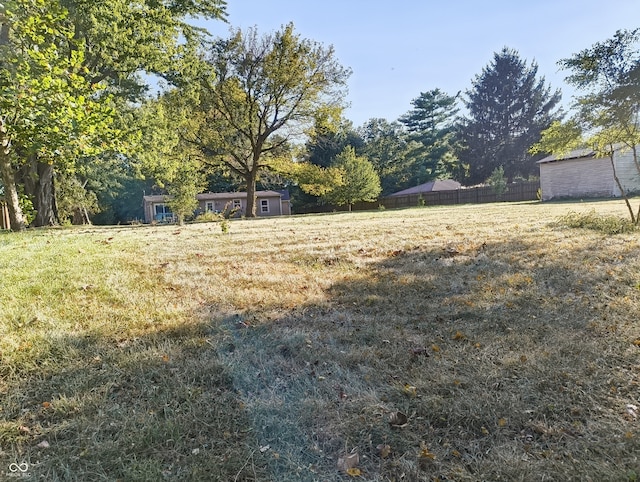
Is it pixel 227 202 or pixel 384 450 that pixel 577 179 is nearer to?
pixel 384 450

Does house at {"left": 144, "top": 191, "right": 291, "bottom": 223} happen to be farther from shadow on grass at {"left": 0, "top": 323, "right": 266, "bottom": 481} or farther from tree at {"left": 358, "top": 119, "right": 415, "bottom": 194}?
shadow on grass at {"left": 0, "top": 323, "right": 266, "bottom": 481}

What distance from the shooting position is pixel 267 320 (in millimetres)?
2865

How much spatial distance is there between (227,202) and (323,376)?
122 ft

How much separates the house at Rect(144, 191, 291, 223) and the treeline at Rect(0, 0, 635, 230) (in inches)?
82.1

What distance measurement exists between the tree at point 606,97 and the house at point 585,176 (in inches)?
632

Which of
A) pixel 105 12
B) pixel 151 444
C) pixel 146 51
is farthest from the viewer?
pixel 146 51

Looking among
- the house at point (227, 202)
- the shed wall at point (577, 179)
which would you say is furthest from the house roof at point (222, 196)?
the shed wall at point (577, 179)

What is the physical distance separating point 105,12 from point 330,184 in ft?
54.6

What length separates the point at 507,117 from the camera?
4212 centimetres

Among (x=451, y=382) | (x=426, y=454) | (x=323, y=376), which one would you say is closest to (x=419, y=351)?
(x=451, y=382)

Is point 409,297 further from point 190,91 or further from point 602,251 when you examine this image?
point 190,91

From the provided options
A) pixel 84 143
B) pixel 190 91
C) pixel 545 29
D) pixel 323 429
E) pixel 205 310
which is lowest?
pixel 323 429

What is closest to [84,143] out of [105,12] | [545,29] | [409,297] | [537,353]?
[105,12]

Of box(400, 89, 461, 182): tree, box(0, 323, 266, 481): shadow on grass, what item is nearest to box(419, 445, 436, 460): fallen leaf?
box(0, 323, 266, 481): shadow on grass
